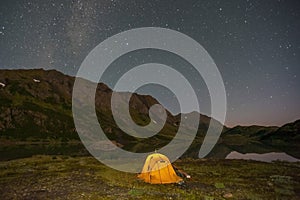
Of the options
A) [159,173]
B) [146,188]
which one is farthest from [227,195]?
[159,173]

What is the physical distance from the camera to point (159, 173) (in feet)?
78.4

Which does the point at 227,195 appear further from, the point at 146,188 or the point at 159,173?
the point at 159,173

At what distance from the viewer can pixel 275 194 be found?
1966cm

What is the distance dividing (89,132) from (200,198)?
18444 centimetres

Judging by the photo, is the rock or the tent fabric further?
the tent fabric

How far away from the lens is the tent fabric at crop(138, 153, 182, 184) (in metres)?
23.7

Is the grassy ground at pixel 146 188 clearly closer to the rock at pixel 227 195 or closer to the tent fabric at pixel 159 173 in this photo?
the rock at pixel 227 195

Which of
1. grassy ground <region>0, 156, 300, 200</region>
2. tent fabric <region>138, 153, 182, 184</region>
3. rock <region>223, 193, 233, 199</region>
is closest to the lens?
rock <region>223, 193, 233, 199</region>

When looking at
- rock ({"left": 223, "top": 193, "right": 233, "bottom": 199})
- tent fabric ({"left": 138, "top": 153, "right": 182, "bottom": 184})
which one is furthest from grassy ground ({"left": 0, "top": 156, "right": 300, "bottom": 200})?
tent fabric ({"left": 138, "top": 153, "right": 182, "bottom": 184})

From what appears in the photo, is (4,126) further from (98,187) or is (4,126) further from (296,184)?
(296,184)

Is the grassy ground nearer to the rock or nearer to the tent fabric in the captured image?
the rock

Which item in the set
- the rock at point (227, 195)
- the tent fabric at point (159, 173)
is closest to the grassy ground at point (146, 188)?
the rock at point (227, 195)

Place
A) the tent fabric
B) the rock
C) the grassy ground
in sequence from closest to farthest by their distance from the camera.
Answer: the rock
the grassy ground
the tent fabric

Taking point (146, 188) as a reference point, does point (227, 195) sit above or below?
above
